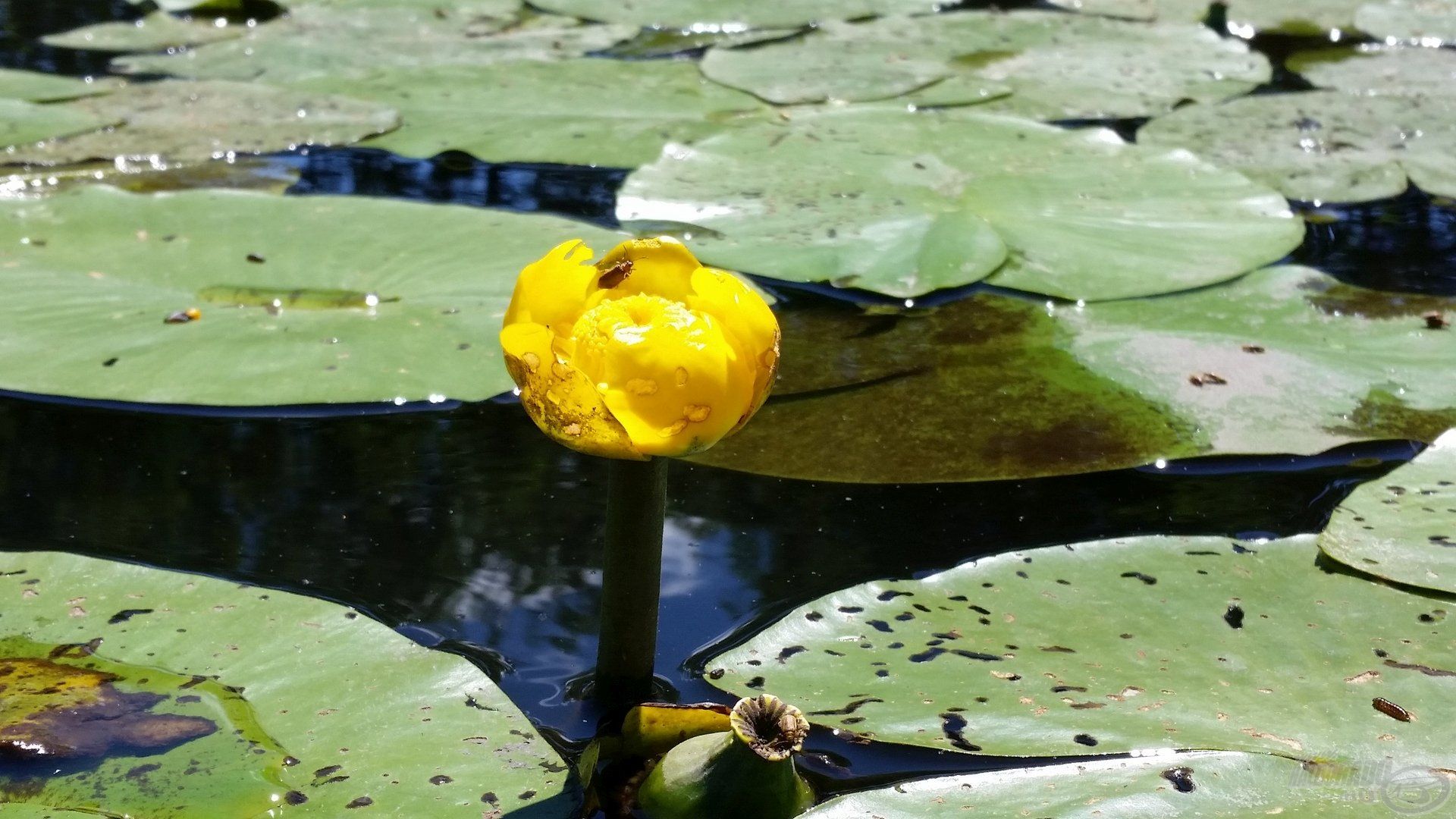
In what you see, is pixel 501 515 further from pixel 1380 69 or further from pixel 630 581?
pixel 1380 69

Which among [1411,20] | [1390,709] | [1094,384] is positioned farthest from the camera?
[1411,20]

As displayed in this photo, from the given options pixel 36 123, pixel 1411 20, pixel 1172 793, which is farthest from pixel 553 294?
pixel 1411 20

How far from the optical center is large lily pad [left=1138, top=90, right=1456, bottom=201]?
2.71 m

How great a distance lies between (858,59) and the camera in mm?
3500

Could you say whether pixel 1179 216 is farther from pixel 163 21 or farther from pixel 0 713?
pixel 163 21

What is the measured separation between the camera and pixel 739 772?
948mm

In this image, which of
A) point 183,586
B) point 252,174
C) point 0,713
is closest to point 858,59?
point 252,174

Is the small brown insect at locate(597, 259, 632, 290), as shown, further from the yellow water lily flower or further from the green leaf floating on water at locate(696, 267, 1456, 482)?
the green leaf floating on water at locate(696, 267, 1456, 482)

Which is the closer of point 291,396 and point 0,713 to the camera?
point 0,713

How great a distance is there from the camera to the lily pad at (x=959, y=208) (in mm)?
Result: 2141

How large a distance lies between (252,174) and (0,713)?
1.92m

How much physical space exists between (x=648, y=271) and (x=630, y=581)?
10.0 inches

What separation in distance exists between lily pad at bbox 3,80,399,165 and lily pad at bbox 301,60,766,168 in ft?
0.34
